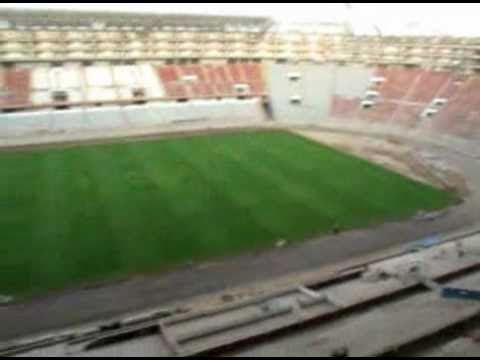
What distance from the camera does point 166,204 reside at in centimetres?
2181

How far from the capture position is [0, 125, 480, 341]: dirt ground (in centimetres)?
1414

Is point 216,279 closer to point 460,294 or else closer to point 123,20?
point 460,294

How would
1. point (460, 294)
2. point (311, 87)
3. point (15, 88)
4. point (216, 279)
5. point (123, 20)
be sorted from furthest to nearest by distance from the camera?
point (123, 20) → point (311, 87) → point (15, 88) → point (216, 279) → point (460, 294)

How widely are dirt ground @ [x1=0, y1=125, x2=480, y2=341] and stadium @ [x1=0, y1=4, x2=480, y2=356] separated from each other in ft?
0.23

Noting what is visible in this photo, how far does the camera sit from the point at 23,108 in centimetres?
3859

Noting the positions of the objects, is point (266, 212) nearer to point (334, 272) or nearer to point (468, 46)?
point (334, 272)

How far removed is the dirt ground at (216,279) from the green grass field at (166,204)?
0.61m

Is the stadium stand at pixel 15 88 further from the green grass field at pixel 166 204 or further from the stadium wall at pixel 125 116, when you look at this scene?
the green grass field at pixel 166 204

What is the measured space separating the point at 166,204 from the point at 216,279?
6336 mm

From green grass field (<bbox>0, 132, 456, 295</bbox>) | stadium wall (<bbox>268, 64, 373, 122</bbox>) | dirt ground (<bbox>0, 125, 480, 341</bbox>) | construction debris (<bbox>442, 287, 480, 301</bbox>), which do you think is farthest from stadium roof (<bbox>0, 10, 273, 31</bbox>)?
construction debris (<bbox>442, 287, 480, 301</bbox>)

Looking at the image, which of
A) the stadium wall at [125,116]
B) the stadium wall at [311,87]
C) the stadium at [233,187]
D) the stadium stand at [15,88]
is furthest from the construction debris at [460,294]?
the stadium stand at [15,88]

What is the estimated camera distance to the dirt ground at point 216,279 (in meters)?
14.1

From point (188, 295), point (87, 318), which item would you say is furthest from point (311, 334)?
point (87, 318)

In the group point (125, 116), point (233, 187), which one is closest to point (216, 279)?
point (233, 187)
